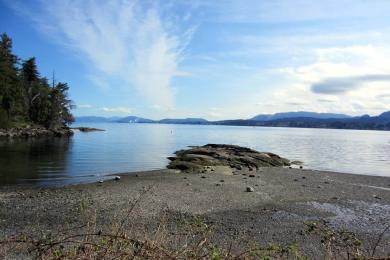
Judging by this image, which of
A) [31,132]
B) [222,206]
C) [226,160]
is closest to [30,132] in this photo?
[31,132]

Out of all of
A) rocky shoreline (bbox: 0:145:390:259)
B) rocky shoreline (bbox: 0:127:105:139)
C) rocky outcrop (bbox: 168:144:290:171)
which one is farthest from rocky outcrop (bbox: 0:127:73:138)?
rocky shoreline (bbox: 0:145:390:259)

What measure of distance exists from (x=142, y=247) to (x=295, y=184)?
2460 cm

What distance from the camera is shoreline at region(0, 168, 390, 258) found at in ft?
46.1

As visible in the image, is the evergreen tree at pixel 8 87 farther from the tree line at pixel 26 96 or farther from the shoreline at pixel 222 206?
the shoreline at pixel 222 206

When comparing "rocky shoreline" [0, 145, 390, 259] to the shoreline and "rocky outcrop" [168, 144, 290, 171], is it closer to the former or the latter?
the shoreline

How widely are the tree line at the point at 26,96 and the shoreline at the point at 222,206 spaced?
58158mm

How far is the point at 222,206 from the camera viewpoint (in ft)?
61.6

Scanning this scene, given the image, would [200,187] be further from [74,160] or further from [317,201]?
[74,160]

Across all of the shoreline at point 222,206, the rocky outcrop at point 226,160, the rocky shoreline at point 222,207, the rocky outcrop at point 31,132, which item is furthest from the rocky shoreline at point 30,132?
the shoreline at point 222,206

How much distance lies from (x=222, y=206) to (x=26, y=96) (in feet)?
284

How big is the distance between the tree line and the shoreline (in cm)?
5816

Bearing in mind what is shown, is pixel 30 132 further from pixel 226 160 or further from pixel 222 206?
pixel 222 206

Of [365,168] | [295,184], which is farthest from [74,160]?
[365,168]

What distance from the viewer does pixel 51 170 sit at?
3147 centimetres
